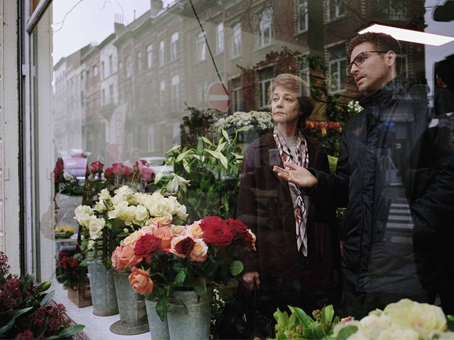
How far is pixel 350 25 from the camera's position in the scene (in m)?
1.99

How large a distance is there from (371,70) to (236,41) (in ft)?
5.71

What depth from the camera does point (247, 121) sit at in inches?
97.1

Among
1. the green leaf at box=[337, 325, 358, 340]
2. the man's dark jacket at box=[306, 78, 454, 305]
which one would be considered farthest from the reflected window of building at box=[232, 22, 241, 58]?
the green leaf at box=[337, 325, 358, 340]

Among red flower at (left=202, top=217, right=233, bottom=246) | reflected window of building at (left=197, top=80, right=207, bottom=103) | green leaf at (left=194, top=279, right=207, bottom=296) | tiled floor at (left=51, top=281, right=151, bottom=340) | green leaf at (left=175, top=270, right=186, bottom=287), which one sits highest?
reflected window of building at (left=197, top=80, right=207, bottom=103)

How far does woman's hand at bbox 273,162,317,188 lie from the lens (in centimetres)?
181

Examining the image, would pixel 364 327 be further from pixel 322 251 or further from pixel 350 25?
pixel 350 25

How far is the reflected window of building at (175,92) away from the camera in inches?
173

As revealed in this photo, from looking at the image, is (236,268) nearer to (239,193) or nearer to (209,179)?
(239,193)

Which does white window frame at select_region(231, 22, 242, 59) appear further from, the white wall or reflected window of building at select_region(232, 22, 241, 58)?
the white wall

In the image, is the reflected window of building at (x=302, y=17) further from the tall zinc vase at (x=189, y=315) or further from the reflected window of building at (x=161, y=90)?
the reflected window of building at (x=161, y=90)

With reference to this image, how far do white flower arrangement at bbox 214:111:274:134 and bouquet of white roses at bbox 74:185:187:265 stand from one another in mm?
600

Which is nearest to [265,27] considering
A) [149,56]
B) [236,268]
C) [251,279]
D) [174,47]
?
[251,279]

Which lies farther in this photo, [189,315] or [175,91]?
[175,91]

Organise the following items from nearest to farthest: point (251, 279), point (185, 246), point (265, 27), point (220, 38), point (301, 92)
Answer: point (185, 246), point (251, 279), point (301, 92), point (265, 27), point (220, 38)
